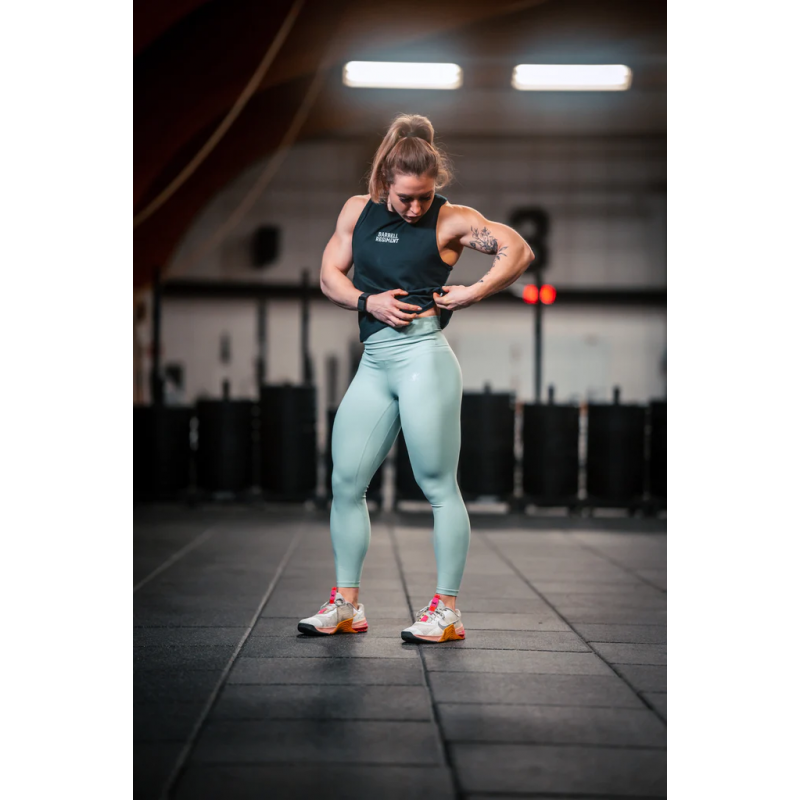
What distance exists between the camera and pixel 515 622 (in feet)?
12.9

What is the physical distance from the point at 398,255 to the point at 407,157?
0.35m

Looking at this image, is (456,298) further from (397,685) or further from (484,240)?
(397,685)

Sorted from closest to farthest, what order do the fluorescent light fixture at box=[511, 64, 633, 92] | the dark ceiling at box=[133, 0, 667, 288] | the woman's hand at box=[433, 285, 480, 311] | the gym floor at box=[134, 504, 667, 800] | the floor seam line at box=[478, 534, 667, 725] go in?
the gym floor at box=[134, 504, 667, 800]
the floor seam line at box=[478, 534, 667, 725]
the woman's hand at box=[433, 285, 480, 311]
the dark ceiling at box=[133, 0, 667, 288]
the fluorescent light fixture at box=[511, 64, 633, 92]

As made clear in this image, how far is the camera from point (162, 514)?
26.2ft

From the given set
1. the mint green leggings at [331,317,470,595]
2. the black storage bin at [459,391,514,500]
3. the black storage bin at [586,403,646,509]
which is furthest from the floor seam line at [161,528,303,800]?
the black storage bin at [586,403,646,509]

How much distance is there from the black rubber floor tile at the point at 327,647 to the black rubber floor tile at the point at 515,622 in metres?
0.40

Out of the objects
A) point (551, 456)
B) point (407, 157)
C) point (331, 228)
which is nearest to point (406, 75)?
point (331, 228)

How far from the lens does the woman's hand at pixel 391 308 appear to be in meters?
3.46

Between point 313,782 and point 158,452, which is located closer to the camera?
point 313,782

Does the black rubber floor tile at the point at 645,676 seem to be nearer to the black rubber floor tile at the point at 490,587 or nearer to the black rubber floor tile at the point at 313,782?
the black rubber floor tile at the point at 313,782

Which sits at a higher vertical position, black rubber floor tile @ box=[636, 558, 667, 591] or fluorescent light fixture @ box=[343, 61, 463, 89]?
fluorescent light fixture @ box=[343, 61, 463, 89]

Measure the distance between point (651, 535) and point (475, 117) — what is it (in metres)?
11.5

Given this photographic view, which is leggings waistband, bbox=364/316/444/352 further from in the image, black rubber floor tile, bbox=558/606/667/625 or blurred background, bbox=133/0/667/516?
blurred background, bbox=133/0/667/516

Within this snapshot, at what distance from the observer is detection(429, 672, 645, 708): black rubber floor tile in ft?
9.16
